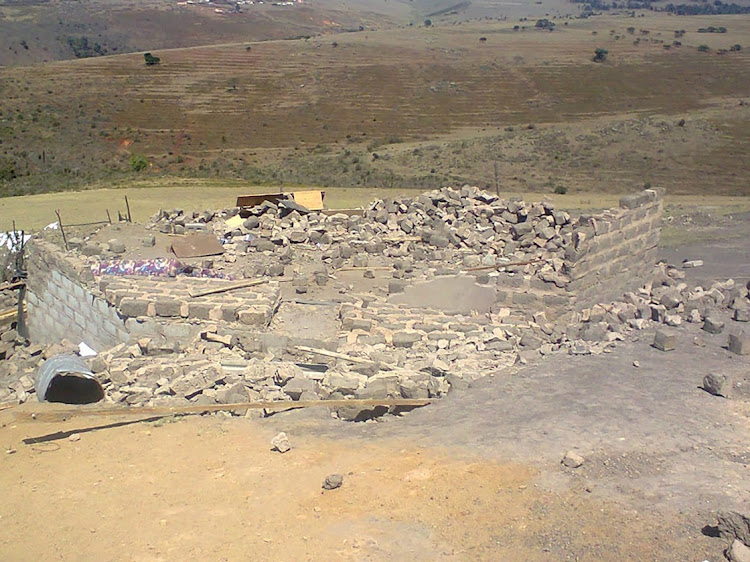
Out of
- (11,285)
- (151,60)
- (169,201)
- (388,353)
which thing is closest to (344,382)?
(388,353)

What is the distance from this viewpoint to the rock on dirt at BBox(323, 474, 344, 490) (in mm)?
5379

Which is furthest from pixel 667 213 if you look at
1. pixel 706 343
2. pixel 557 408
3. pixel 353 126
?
pixel 353 126

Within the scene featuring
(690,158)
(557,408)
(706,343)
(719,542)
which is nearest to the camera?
(719,542)

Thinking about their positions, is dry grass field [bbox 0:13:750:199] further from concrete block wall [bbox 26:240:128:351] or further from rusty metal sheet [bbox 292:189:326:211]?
concrete block wall [bbox 26:240:128:351]

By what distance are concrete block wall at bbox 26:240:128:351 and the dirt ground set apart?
221 cm

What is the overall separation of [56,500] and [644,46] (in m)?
59.7

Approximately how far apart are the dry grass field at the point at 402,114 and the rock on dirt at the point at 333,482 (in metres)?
18.0

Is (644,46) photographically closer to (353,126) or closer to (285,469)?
(353,126)

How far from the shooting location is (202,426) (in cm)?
682

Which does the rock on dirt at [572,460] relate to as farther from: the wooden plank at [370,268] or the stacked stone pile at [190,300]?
the wooden plank at [370,268]

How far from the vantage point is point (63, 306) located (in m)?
10.8

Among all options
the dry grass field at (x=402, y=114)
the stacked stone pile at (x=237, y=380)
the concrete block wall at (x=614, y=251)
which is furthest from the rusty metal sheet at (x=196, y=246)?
the dry grass field at (x=402, y=114)

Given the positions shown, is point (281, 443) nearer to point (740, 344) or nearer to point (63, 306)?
point (740, 344)

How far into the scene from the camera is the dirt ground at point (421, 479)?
4684mm
